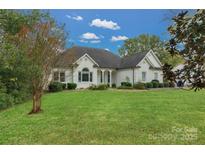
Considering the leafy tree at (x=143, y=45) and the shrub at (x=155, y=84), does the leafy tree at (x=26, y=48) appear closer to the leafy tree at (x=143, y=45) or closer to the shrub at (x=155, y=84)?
the leafy tree at (x=143, y=45)

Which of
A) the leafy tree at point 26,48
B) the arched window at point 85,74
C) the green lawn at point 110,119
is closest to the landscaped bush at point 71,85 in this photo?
the green lawn at point 110,119

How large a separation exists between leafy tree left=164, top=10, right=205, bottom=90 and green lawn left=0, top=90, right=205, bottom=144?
1749mm

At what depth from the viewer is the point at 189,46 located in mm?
2938

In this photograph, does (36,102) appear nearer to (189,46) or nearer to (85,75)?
(85,75)

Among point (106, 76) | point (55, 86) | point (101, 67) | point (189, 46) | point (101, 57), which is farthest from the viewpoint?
point (101, 67)

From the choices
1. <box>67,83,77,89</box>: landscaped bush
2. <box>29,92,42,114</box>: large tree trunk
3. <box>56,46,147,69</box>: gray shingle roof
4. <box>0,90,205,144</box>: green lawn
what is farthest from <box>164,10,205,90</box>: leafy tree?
<box>29,92,42,114</box>: large tree trunk

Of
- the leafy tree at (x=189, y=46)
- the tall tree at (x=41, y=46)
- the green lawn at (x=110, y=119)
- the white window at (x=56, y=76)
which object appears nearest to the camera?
the leafy tree at (x=189, y=46)

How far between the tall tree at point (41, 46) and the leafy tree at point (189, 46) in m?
2.67

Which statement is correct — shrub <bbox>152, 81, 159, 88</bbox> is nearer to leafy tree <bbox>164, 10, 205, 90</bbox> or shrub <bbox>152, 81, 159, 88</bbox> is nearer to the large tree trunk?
the large tree trunk

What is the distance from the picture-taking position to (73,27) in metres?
5.09

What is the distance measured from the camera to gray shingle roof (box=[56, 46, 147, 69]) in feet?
17.6

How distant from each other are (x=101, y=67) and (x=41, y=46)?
1.57 metres

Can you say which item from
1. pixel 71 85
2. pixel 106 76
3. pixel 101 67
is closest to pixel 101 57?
pixel 101 67

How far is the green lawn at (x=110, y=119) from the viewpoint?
4508 millimetres
